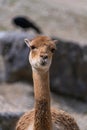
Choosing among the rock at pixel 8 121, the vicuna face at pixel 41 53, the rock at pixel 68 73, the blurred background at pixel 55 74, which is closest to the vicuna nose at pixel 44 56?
the vicuna face at pixel 41 53

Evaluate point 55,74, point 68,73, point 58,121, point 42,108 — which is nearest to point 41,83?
point 42,108

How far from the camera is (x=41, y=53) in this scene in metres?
5.36

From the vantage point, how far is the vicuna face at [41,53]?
17.2ft

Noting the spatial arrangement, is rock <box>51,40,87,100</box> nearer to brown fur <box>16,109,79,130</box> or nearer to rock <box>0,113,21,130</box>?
rock <box>0,113,21,130</box>

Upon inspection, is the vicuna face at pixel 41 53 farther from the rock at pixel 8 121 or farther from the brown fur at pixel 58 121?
the rock at pixel 8 121

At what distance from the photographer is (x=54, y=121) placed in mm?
6223

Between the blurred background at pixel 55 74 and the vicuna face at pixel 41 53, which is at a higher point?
the vicuna face at pixel 41 53

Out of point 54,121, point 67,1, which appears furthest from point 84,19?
point 54,121

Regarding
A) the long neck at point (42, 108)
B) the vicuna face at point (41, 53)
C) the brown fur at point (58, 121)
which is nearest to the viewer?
the vicuna face at point (41, 53)

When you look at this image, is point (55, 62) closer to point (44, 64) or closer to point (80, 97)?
point (80, 97)

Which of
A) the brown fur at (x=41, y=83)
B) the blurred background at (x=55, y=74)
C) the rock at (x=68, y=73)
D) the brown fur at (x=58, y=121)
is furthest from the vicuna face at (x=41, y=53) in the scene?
the rock at (x=68, y=73)

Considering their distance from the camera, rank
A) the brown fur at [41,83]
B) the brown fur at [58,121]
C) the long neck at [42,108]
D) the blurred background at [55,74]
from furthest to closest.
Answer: the blurred background at [55,74] < the brown fur at [58,121] < the long neck at [42,108] < the brown fur at [41,83]

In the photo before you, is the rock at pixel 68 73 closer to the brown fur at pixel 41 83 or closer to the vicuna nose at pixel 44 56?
the brown fur at pixel 41 83

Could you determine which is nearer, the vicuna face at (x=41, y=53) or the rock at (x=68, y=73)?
the vicuna face at (x=41, y=53)
